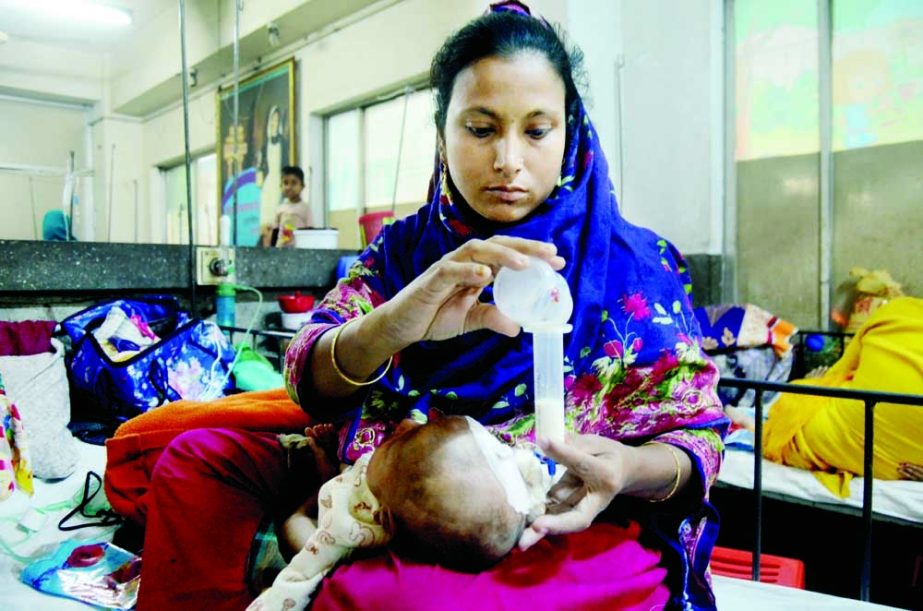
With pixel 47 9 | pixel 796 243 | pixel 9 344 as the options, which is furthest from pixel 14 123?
pixel 796 243

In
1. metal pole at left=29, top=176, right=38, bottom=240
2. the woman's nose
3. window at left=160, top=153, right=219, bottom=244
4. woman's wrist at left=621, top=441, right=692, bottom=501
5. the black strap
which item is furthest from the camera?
metal pole at left=29, top=176, right=38, bottom=240

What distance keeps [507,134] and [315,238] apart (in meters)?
2.71

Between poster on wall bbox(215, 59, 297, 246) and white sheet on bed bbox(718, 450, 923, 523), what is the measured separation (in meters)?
5.55

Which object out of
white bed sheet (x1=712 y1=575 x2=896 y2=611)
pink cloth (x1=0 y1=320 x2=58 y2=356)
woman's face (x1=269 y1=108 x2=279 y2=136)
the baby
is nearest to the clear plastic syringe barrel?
the baby

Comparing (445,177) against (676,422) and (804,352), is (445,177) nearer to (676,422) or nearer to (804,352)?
(676,422)

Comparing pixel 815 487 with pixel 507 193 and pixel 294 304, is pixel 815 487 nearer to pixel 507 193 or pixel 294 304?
pixel 507 193

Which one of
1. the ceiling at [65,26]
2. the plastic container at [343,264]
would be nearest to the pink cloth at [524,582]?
the plastic container at [343,264]

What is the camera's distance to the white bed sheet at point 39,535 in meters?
1.37

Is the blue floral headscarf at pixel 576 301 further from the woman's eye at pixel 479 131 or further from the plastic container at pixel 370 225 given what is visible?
the plastic container at pixel 370 225

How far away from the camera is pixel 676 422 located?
112 cm

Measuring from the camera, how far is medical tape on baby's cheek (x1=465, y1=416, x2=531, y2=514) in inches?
37.0

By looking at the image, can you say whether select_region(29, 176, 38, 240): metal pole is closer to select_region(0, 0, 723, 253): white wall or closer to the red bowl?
select_region(0, 0, 723, 253): white wall

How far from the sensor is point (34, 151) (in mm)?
5219

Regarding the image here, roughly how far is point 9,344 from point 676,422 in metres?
2.45
